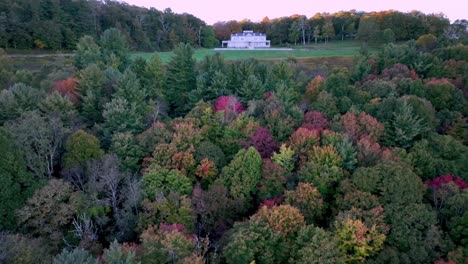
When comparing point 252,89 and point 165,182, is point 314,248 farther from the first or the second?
point 252,89

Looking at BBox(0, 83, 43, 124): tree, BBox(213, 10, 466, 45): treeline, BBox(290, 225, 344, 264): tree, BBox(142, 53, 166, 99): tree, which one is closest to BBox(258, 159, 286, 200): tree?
BBox(290, 225, 344, 264): tree

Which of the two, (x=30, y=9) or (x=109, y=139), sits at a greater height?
(x=30, y=9)

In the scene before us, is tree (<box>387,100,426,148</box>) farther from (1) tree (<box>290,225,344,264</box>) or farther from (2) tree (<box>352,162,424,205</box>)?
(1) tree (<box>290,225,344,264</box>)

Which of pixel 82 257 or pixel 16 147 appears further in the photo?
pixel 16 147

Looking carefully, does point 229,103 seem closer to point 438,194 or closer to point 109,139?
point 109,139

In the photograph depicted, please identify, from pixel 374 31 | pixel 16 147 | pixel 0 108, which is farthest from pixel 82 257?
pixel 374 31

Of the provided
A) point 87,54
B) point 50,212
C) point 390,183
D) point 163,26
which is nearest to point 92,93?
point 87,54

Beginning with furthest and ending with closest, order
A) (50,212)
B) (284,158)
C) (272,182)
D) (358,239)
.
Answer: (284,158)
(272,182)
(50,212)
(358,239)
